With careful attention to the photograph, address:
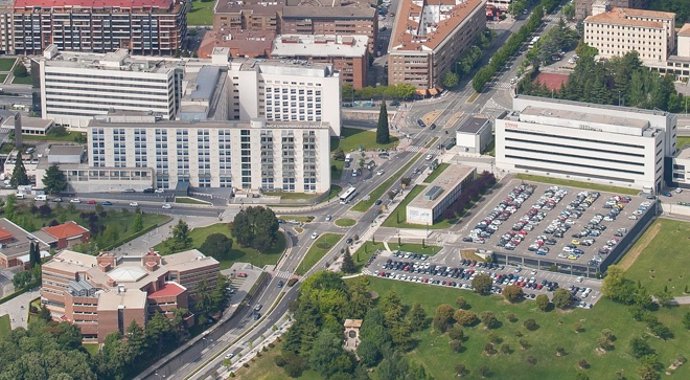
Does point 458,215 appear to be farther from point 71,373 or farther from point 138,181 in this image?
point 71,373

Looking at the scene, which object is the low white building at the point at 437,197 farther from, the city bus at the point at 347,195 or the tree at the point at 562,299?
the tree at the point at 562,299

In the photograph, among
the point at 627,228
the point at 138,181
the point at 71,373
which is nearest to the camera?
the point at 71,373

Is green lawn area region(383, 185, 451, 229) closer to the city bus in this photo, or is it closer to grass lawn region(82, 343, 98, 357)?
the city bus

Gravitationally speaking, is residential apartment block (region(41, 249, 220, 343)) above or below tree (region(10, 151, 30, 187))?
below

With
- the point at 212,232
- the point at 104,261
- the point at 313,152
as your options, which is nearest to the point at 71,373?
the point at 104,261

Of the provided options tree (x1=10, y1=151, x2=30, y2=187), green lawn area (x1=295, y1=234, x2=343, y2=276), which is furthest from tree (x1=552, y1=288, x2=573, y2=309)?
tree (x1=10, y1=151, x2=30, y2=187)

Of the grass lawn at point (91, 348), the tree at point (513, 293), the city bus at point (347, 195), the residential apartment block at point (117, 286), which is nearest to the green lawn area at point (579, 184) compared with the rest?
the city bus at point (347, 195)

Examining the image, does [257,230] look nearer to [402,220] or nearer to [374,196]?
[402,220]
